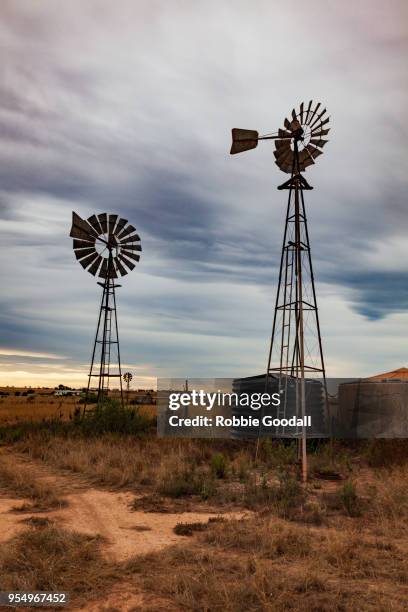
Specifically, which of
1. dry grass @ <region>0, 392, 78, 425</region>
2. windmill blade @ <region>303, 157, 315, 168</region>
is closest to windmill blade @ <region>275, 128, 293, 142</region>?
windmill blade @ <region>303, 157, 315, 168</region>

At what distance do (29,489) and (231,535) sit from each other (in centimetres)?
603

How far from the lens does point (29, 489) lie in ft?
42.8

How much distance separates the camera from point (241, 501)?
12.0 meters

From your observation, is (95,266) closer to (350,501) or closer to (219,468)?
(219,468)

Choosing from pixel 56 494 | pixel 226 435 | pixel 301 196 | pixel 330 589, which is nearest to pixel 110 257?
pixel 226 435

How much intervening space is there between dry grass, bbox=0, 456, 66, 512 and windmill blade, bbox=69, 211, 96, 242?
1442 centimetres

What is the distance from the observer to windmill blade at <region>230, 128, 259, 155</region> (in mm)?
17406

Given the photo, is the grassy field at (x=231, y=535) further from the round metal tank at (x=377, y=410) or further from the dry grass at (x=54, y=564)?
the round metal tank at (x=377, y=410)

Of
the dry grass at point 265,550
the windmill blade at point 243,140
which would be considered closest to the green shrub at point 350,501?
the dry grass at point 265,550

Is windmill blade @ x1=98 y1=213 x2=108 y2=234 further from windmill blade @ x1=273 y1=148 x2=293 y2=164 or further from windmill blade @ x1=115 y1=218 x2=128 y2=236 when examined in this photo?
windmill blade @ x1=273 y1=148 x2=293 y2=164

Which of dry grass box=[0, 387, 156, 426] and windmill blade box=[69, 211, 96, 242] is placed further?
dry grass box=[0, 387, 156, 426]

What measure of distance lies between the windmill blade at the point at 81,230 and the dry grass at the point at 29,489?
1442 centimetres

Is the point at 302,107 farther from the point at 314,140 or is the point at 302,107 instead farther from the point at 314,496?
the point at 314,496

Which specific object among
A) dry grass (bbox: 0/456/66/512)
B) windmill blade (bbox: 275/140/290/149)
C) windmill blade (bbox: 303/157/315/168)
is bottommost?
dry grass (bbox: 0/456/66/512)
